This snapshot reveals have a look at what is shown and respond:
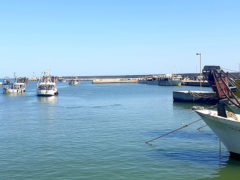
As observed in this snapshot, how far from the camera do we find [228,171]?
20.5 meters

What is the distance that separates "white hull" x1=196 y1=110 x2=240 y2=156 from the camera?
67.6 feet

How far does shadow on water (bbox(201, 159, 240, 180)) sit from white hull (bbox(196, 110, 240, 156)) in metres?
0.78

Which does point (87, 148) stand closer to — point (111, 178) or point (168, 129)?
point (111, 178)

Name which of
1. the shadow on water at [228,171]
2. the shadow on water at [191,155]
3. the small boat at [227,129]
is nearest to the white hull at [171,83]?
the shadow on water at [191,155]

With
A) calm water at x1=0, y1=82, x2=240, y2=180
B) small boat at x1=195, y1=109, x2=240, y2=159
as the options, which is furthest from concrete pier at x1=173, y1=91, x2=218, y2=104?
small boat at x1=195, y1=109, x2=240, y2=159

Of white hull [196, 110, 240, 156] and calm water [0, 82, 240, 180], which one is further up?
white hull [196, 110, 240, 156]

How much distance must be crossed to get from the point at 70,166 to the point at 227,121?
438 inches

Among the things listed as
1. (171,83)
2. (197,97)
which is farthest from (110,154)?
(171,83)

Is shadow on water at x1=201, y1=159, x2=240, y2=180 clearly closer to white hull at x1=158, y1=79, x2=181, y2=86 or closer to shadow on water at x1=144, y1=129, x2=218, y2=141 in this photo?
shadow on water at x1=144, y1=129, x2=218, y2=141

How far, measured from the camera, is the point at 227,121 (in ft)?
67.7

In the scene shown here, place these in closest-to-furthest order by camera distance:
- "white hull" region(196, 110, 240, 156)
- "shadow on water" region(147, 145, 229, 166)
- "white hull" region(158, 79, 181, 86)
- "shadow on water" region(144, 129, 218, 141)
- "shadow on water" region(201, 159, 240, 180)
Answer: "shadow on water" region(201, 159, 240, 180) < "white hull" region(196, 110, 240, 156) < "shadow on water" region(147, 145, 229, 166) < "shadow on water" region(144, 129, 218, 141) < "white hull" region(158, 79, 181, 86)

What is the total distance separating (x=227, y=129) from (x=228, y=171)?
2769 millimetres

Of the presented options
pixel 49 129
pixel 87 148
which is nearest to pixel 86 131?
pixel 49 129

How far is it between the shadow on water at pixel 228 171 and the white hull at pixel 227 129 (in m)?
0.78
